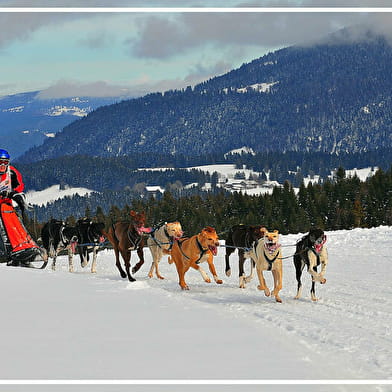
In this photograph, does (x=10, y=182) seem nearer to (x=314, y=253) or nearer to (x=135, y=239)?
(x=135, y=239)

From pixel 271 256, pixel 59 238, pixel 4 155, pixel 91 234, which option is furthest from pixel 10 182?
pixel 59 238

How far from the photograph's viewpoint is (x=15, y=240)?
1403 cm

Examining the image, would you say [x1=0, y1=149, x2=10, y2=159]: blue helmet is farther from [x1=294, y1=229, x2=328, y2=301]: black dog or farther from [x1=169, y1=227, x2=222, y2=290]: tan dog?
[x1=294, y1=229, x2=328, y2=301]: black dog

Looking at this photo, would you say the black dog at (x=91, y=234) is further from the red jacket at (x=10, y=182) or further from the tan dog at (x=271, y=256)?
the tan dog at (x=271, y=256)

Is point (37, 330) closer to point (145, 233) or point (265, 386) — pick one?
point (265, 386)

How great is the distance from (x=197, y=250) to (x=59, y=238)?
8.64 metres

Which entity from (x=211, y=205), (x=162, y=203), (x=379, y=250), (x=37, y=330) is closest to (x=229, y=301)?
(x=37, y=330)

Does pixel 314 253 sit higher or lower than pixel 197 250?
lower

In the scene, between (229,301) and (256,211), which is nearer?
(229,301)

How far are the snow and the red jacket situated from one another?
6.44 ft

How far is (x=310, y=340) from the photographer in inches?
317

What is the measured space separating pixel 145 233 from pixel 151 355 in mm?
9076

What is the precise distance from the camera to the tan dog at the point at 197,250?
12.6 m

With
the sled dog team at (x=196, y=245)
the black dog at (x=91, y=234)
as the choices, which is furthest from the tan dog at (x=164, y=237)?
the black dog at (x=91, y=234)
